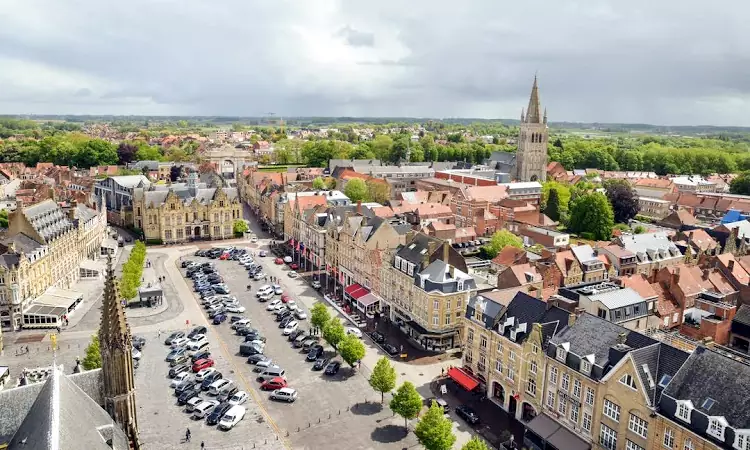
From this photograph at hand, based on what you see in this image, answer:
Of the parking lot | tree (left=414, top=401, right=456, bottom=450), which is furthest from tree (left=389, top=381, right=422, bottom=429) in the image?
tree (left=414, top=401, right=456, bottom=450)

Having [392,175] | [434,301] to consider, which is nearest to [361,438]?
[434,301]

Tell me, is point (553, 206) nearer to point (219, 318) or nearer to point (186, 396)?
point (219, 318)

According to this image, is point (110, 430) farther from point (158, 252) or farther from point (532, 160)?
point (532, 160)

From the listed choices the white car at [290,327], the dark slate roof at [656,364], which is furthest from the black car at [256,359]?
the dark slate roof at [656,364]

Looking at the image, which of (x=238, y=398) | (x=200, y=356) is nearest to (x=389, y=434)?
(x=238, y=398)

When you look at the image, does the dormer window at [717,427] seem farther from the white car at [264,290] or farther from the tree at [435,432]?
the white car at [264,290]
